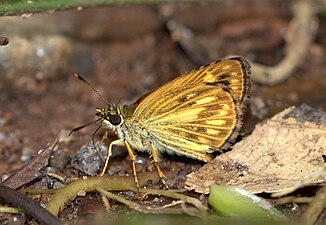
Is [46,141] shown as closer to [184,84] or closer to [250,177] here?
[184,84]

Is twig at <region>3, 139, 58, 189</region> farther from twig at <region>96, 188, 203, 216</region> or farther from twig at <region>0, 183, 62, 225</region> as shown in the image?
twig at <region>96, 188, 203, 216</region>

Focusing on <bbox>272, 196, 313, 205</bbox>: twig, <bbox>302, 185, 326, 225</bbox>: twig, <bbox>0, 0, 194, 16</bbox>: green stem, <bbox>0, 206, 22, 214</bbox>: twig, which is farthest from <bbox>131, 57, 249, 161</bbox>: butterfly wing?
<bbox>0, 206, 22, 214</bbox>: twig

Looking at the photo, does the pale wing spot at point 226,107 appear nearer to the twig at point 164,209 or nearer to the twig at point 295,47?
the twig at point 164,209

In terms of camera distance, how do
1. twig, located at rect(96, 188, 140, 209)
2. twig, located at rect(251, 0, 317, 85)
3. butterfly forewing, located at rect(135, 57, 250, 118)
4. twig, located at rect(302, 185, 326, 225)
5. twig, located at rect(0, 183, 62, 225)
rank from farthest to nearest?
twig, located at rect(251, 0, 317, 85) < butterfly forewing, located at rect(135, 57, 250, 118) < twig, located at rect(96, 188, 140, 209) < twig, located at rect(302, 185, 326, 225) < twig, located at rect(0, 183, 62, 225)

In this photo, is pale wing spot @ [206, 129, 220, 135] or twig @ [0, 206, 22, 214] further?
pale wing spot @ [206, 129, 220, 135]

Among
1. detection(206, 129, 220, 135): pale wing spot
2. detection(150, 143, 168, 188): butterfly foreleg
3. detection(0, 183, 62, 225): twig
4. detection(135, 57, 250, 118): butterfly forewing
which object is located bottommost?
detection(150, 143, 168, 188): butterfly foreleg

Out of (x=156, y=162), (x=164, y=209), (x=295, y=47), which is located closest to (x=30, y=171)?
(x=156, y=162)
